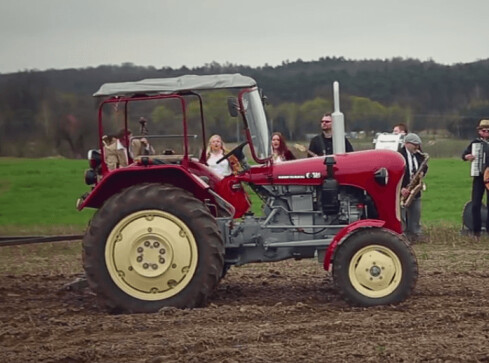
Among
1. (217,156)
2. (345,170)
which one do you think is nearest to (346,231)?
(345,170)

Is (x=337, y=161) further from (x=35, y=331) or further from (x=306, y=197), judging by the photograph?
(x=35, y=331)

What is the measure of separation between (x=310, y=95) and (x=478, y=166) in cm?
498

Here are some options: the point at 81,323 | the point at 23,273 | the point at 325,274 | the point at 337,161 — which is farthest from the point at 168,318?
the point at 23,273

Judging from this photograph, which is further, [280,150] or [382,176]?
[280,150]

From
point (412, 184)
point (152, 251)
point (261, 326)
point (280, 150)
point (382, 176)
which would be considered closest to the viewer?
point (261, 326)

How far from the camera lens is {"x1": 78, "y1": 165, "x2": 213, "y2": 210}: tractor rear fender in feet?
28.6

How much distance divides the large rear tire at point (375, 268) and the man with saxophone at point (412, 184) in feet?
19.5

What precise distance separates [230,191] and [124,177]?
962 mm

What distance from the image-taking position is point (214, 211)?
9.19 metres

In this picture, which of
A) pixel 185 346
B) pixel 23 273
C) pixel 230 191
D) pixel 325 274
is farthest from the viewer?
pixel 23 273

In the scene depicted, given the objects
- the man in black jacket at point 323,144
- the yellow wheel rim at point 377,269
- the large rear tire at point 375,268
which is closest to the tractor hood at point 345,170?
the large rear tire at point 375,268

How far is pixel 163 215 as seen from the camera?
340 inches

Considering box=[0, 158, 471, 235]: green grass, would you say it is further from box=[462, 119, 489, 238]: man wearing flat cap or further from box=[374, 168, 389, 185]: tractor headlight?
box=[374, 168, 389, 185]: tractor headlight

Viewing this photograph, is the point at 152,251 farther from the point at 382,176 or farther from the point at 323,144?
the point at 323,144
